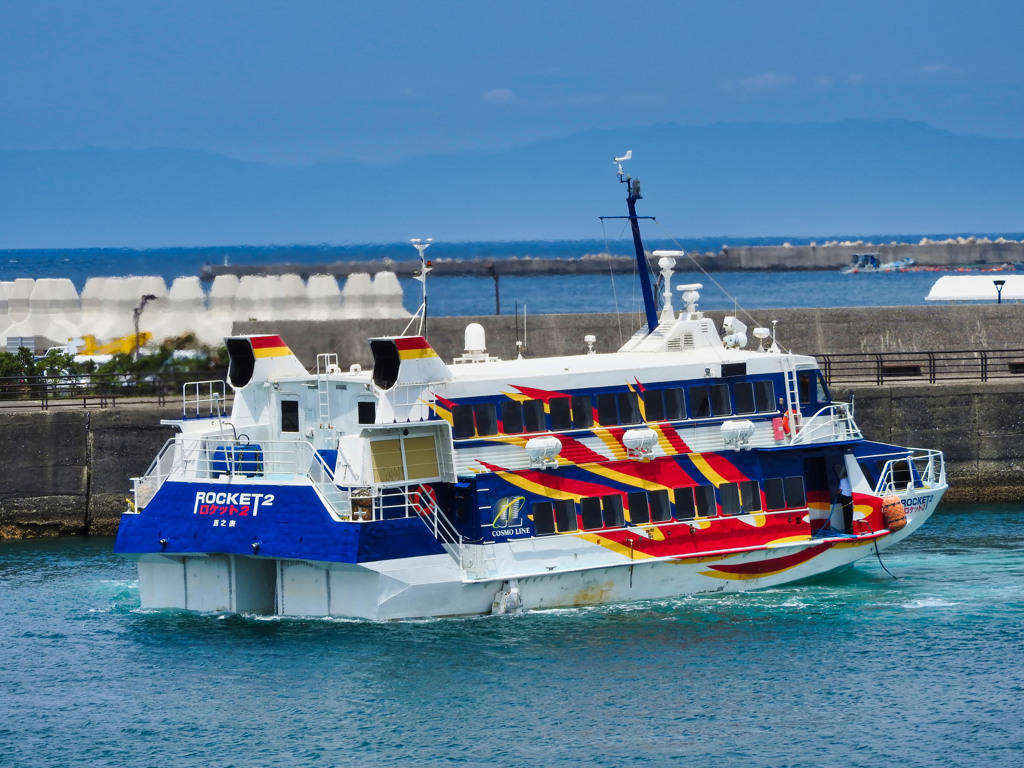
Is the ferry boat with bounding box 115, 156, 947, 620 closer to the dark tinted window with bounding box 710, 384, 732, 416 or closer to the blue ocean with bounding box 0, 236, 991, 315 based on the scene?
the dark tinted window with bounding box 710, 384, 732, 416

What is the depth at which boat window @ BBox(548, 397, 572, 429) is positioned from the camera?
2525 centimetres

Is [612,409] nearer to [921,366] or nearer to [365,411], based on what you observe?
[365,411]

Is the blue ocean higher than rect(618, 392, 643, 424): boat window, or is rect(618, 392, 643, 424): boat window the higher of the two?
the blue ocean

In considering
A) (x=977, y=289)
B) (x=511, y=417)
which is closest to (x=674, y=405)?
(x=511, y=417)

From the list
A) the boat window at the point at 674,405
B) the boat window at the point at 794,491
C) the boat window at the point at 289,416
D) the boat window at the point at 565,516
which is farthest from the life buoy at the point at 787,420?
the boat window at the point at 289,416

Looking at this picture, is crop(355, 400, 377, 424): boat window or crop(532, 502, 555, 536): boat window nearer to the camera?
crop(532, 502, 555, 536): boat window

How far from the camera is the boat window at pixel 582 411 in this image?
1000 inches

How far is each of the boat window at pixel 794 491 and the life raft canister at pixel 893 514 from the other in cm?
182

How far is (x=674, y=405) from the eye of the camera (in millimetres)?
26000

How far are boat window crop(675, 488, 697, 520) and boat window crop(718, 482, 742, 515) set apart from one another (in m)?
0.56

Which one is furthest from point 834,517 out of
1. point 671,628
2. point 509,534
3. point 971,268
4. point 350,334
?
point 971,268

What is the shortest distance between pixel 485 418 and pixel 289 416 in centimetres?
391

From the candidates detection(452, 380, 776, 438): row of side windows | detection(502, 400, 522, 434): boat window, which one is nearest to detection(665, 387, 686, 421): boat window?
detection(452, 380, 776, 438): row of side windows

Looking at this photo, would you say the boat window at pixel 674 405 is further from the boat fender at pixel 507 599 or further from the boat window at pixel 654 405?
the boat fender at pixel 507 599
